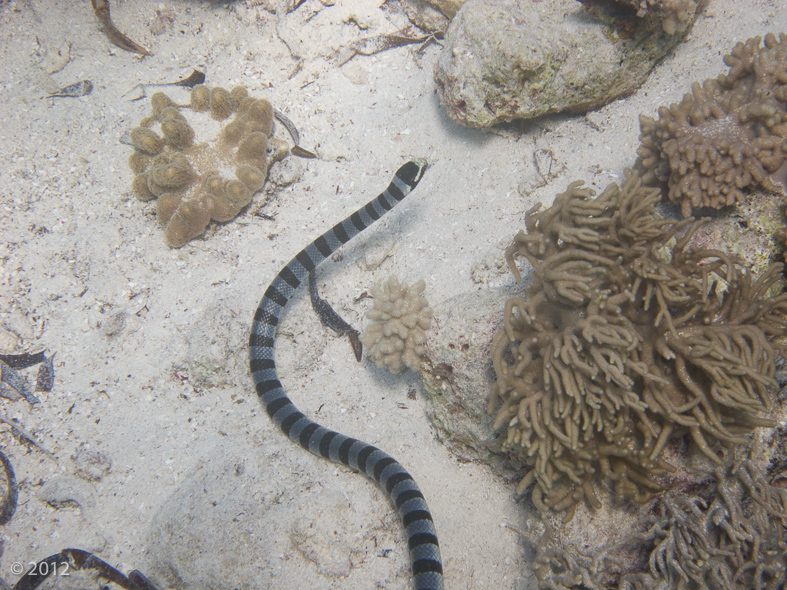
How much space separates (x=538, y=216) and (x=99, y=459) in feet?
11.8

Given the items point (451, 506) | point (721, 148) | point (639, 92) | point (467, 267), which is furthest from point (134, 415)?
point (639, 92)

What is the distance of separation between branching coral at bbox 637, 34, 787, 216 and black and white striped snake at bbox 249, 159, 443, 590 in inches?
69.4

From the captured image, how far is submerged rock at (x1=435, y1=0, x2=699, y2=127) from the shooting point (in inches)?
126

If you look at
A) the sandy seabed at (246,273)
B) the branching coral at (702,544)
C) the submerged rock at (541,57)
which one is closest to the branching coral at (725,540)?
the branching coral at (702,544)

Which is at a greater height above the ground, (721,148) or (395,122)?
(721,148)

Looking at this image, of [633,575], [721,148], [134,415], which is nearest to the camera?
[633,575]

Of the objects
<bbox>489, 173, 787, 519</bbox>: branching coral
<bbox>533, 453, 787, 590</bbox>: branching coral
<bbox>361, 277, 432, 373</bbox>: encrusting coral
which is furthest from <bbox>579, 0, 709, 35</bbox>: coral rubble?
<bbox>533, 453, 787, 590</bbox>: branching coral

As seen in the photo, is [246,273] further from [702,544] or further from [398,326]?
[702,544]

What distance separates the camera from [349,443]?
303 cm

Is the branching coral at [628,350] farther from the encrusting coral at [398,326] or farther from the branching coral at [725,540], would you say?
the encrusting coral at [398,326]

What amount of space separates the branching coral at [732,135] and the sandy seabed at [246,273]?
788 mm

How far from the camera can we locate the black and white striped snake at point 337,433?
2.67 metres

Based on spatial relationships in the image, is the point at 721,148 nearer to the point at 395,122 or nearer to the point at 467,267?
the point at 467,267

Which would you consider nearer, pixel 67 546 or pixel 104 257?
pixel 67 546
